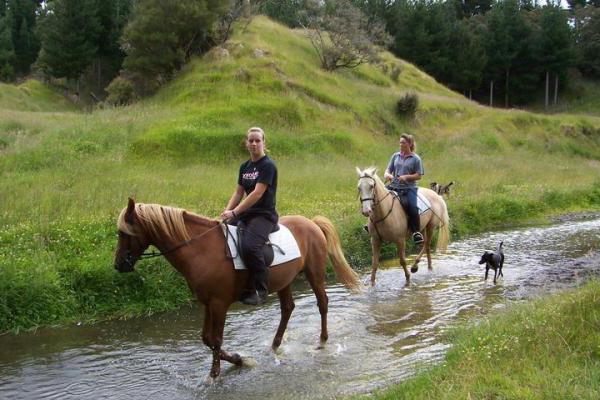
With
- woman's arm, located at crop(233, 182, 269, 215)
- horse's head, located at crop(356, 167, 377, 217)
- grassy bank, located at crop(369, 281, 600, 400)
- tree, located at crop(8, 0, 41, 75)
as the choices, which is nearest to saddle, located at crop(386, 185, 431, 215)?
horse's head, located at crop(356, 167, 377, 217)

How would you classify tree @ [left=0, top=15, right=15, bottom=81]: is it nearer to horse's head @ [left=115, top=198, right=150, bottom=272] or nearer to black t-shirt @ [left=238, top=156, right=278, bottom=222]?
black t-shirt @ [left=238, top=156, right=278, bottom=222]

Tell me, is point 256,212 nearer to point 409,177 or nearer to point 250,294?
point 250,294

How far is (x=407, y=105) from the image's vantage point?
128 ft

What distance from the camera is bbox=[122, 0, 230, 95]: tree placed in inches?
1340

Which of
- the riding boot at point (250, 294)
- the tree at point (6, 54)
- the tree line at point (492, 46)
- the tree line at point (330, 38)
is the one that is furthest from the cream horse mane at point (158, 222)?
the tree at point (6, 54)

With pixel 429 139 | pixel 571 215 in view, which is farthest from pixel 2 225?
pixel 429 139

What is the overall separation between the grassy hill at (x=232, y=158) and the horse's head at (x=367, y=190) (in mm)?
3476

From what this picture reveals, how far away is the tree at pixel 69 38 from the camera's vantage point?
48.1m

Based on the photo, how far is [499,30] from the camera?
6712 cm

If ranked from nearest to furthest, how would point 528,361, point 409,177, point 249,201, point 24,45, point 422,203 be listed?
point 528,361 < point 249,201 < point 409,177 < point 422,203 < point 24,45

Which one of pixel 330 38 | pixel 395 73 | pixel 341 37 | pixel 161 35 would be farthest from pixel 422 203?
pixel 395 73

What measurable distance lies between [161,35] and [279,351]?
29.3 metres

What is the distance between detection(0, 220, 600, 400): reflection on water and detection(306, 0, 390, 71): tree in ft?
100

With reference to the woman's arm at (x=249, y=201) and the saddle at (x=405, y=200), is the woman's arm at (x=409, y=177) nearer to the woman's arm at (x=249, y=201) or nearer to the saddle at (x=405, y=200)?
the saddle at (x=405, y=200)
